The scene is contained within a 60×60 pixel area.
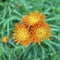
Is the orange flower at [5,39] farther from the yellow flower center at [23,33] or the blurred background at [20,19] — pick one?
the yellow flower center at [23,33]

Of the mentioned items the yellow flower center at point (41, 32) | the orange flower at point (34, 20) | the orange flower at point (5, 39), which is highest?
the orange flower at point (34, 20)

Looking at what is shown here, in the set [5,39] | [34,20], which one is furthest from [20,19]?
[34,20]

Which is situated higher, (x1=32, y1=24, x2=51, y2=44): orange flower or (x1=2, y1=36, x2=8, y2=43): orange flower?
(x1=32, y1=24, x2=51, y2=44): orange flower

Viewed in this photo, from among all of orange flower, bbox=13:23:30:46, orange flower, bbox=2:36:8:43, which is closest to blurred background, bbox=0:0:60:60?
orange flower, bbox=2:36:8:43

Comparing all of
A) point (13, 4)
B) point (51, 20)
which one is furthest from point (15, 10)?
point (51, 20)

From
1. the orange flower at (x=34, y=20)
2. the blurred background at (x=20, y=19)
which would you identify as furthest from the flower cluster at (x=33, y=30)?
the blurred background at (x=20, y=19)

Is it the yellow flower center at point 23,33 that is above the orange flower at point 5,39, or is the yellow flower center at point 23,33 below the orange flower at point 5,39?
above

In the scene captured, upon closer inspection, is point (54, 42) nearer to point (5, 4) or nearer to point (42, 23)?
point (42, 23)

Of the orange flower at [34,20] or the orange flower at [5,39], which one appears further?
the orange flower at [5,39]

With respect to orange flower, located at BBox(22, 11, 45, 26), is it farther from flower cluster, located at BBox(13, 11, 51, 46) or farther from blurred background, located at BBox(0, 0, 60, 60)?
blurred background, located at BBox(0, 0, 60, 60)

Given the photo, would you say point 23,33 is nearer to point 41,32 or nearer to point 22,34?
point 22,34
